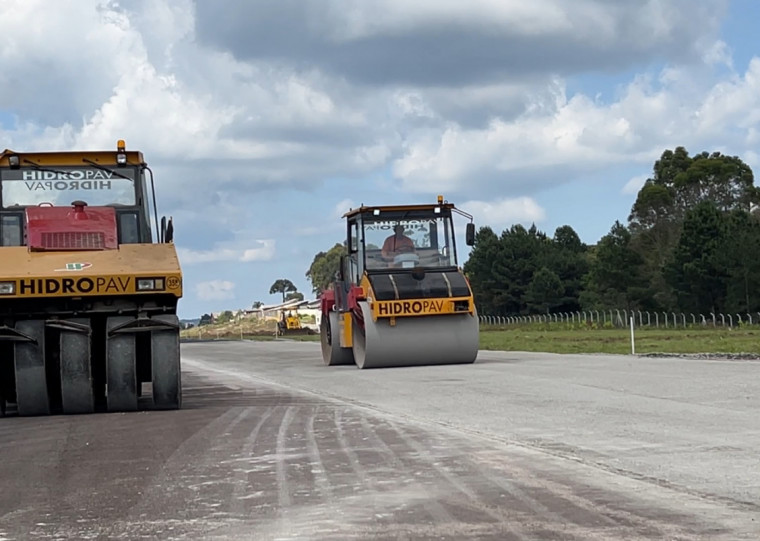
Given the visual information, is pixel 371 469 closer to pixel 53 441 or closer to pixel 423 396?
pixel 53 441

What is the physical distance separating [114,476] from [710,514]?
440 centimetres

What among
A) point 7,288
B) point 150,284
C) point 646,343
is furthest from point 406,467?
point 646,343

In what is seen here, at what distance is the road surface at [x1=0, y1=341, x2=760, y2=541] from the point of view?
258 inches

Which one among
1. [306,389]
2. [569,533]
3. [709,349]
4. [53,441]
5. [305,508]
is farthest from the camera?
[709,349]

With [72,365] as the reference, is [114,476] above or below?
below

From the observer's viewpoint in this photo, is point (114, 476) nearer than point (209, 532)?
No

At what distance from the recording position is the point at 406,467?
864 centimetres

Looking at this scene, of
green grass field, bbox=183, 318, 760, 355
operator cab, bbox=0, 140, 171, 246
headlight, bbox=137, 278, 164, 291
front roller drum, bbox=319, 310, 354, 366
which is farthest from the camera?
green grass field, bbox=183, 318, 760, 355

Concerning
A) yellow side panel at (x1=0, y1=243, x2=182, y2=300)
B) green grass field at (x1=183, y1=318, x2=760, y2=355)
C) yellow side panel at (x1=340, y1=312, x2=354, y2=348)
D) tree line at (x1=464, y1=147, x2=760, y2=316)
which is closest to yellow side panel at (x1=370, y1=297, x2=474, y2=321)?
yellow side panel at (x1=340, y1=312, x2=354, y2=348)

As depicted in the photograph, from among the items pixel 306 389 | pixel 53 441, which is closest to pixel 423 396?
pixel 306 389

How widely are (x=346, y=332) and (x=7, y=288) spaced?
12.5m

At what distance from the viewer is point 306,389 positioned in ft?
59.8

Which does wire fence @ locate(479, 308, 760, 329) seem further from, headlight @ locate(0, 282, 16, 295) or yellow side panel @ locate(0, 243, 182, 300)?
headlight @ locate(0, 282, 16, 295)

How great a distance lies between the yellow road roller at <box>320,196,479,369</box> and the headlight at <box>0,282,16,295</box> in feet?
35.1
